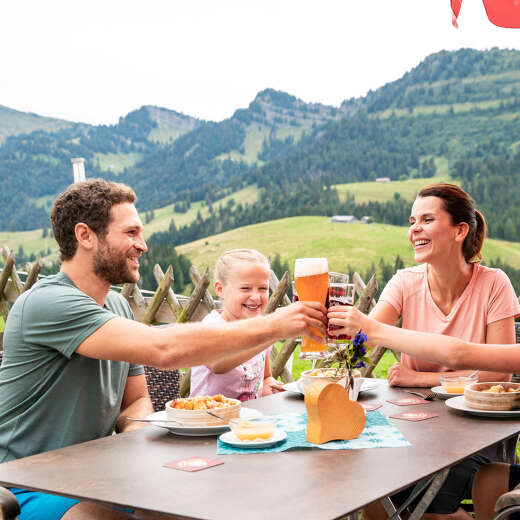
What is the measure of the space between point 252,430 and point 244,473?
0.85 feet

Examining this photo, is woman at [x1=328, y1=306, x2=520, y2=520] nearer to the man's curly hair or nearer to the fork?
the fork

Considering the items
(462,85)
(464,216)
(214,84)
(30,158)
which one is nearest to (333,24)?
(214,84)

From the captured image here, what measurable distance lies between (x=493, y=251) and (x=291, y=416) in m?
34.6

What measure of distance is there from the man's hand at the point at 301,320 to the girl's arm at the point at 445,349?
21 centimetres

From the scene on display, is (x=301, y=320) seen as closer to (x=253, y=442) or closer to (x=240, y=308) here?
(x=253, y=442)

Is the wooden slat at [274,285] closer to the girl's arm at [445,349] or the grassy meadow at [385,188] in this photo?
the girl's arm at [445,349]

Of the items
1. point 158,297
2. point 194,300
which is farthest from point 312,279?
point 158,297

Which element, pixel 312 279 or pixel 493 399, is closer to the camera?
pixel 312 279

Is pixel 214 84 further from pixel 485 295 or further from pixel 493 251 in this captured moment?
pixel 485 295

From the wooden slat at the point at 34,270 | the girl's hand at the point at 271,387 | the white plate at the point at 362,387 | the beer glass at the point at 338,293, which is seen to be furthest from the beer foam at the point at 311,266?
the wooden slat at the point at 34,270

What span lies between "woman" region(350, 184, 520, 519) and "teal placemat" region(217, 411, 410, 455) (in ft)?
2.36

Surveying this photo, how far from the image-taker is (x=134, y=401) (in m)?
2.55

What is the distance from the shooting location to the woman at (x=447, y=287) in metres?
2.87

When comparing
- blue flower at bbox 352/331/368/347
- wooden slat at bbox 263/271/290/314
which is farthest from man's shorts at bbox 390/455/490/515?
wooden slat at bbox 263/271/290/314
